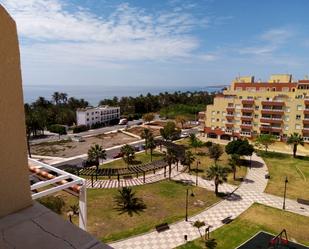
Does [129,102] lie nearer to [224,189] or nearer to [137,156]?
[137,156]

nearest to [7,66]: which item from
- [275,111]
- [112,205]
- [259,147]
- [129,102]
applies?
[112,205]

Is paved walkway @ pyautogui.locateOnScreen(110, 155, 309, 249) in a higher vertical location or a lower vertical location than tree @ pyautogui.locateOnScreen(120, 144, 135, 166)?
lower

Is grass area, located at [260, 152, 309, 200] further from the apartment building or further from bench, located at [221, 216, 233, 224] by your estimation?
bench, located at [221, 216, 233, 224]

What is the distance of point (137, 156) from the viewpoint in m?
62.2

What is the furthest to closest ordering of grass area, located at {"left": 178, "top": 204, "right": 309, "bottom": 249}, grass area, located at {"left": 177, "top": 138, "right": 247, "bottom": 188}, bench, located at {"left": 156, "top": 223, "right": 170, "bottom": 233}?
1. grass area, located at {"left": 177, "top": 138, "right": 247, "bottom": 188}
2. bench, located at {"left": 156, "top": 223, "right": 170, "bottom": 233}
3. grass area, located at {"left": 178, "top": 204, "right": 309, "bottom": 249}

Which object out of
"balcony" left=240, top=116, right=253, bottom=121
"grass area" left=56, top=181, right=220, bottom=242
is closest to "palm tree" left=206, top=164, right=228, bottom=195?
"grass area" left=56, top=181, right=220, bottom=242

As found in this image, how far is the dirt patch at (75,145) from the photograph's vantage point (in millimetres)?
66938

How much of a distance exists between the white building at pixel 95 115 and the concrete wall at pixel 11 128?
322ft

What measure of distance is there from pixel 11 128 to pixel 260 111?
77.3 metres

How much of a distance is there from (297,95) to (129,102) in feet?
266

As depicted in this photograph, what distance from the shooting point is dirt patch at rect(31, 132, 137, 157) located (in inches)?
2635

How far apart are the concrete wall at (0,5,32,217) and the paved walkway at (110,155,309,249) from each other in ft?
81.0

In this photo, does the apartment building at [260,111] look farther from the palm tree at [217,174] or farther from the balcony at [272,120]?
the palm tree at [217,174]

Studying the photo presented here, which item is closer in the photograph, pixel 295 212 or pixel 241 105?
pixel 295 212
